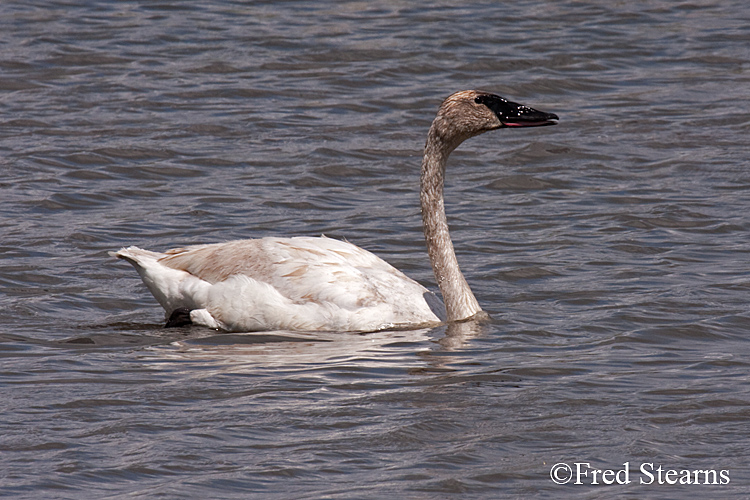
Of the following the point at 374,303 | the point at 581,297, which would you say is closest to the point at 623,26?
the point at 581,297

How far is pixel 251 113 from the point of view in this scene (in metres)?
14.3

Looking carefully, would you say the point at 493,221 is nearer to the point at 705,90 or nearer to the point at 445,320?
the point at 445,320

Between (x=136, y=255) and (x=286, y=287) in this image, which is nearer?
(x=286, y=287)

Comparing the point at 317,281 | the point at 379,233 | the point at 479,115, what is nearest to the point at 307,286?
the point at 317,281

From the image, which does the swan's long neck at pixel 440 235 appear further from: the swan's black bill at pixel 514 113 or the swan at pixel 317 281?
the swan's black bill at pixel 514 113

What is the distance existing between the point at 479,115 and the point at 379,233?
248 cm

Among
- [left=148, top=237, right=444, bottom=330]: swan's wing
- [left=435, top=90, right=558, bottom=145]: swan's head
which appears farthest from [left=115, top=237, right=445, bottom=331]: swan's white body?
[left=435, top=90, right=558, bottom=145]: swan's head

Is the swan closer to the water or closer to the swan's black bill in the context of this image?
the swan's black bill

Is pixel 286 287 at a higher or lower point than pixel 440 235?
lower

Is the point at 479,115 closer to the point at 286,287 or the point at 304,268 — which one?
the point at 304,268

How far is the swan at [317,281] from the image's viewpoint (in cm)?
811

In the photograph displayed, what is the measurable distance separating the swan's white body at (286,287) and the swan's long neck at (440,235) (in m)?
0.14

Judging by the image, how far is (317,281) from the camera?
8.16 meters

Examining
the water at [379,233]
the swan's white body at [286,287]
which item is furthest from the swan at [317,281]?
the water at [379,233]
